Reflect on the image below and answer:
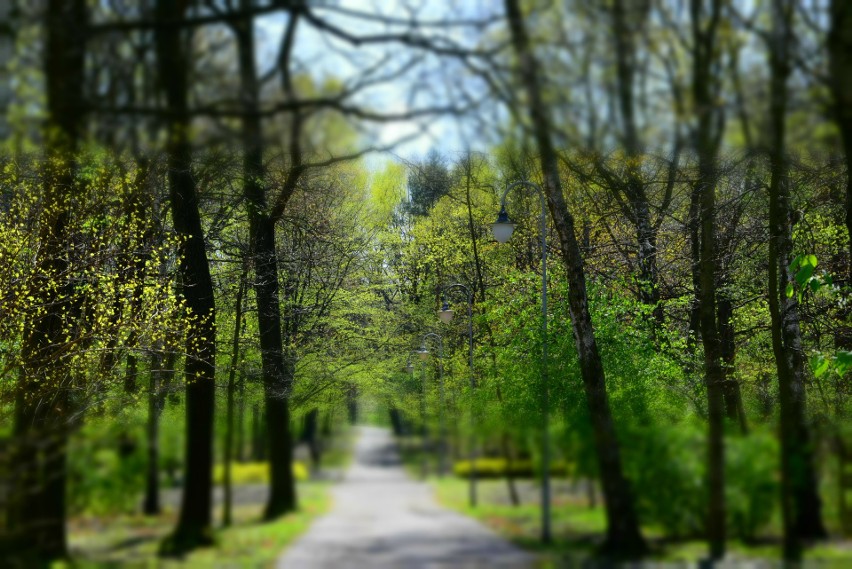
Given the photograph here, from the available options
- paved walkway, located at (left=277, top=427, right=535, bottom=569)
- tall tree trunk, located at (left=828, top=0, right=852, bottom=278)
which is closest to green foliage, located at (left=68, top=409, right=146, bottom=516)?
paved walkway, located at (left=277, top=427, right=535, bottom=569)

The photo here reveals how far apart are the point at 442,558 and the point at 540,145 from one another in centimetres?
146

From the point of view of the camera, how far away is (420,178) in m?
3.53

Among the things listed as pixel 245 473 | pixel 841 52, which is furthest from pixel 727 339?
pixel 245 473

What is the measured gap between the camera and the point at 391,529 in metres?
2.32

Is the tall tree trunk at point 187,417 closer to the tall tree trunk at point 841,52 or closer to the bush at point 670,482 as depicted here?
the bush at point 670,482

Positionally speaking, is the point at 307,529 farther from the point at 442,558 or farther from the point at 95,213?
the point at 95,213

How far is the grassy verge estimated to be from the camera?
235cm

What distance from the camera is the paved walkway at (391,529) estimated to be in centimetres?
228

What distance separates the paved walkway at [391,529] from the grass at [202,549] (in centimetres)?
8

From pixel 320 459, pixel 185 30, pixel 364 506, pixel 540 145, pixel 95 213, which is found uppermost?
pixel 95 213

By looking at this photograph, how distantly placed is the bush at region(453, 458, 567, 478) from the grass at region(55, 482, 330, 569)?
1.33ft

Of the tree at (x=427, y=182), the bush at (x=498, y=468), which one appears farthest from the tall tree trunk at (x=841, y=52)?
the bush at (x=498, y=468)

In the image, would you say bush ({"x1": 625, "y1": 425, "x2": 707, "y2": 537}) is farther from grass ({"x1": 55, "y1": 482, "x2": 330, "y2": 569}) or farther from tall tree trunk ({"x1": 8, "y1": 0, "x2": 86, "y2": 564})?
tall tree trunk ({"x1": 8, "y1": 0, "x2": 86, "y2": 564})

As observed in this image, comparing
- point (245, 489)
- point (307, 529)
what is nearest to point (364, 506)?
point (307, 529)
